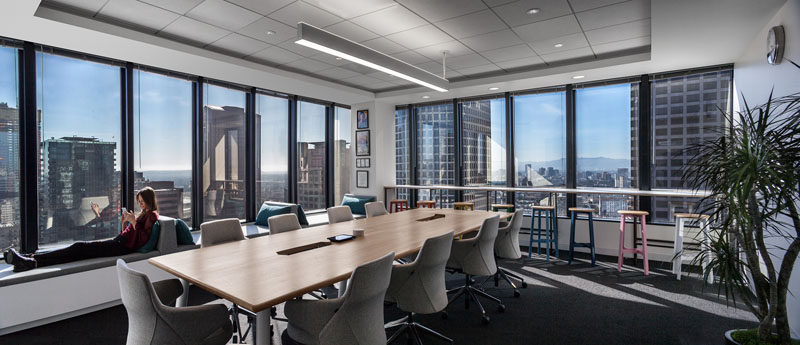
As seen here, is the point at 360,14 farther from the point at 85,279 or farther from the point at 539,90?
the point at 539,90

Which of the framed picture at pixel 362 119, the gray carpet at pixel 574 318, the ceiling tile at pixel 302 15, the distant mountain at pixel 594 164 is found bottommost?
the gray carpet at pixel 574 318

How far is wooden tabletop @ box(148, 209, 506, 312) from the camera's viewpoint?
1898mm

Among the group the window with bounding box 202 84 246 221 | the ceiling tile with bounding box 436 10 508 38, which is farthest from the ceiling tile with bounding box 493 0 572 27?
the window with bounding box 202 84 246 221

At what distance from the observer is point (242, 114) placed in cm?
604

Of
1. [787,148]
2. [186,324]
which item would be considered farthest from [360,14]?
[787,148]

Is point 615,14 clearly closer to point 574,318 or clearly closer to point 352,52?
point 352,52

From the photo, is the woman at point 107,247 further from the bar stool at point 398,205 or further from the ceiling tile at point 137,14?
the bar stool at point 398,205

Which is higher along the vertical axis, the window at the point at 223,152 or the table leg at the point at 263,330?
the window at the point at 223,152

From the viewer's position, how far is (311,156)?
23.4ft

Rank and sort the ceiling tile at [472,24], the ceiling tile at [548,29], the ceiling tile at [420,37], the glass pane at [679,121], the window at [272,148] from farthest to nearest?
the window at [272,148] < the glass pane at [679,121] < the ceiling tile at [420,37] < the ceiling tile at [548,29] < the ceiling tile at [472,24]

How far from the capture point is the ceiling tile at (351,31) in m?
3.90

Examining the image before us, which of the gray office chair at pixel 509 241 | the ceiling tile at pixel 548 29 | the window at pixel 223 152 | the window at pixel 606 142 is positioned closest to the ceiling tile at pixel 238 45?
the window at pixel 223 152

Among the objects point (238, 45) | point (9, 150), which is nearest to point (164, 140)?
point (9, 150)

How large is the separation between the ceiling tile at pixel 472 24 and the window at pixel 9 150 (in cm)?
451
